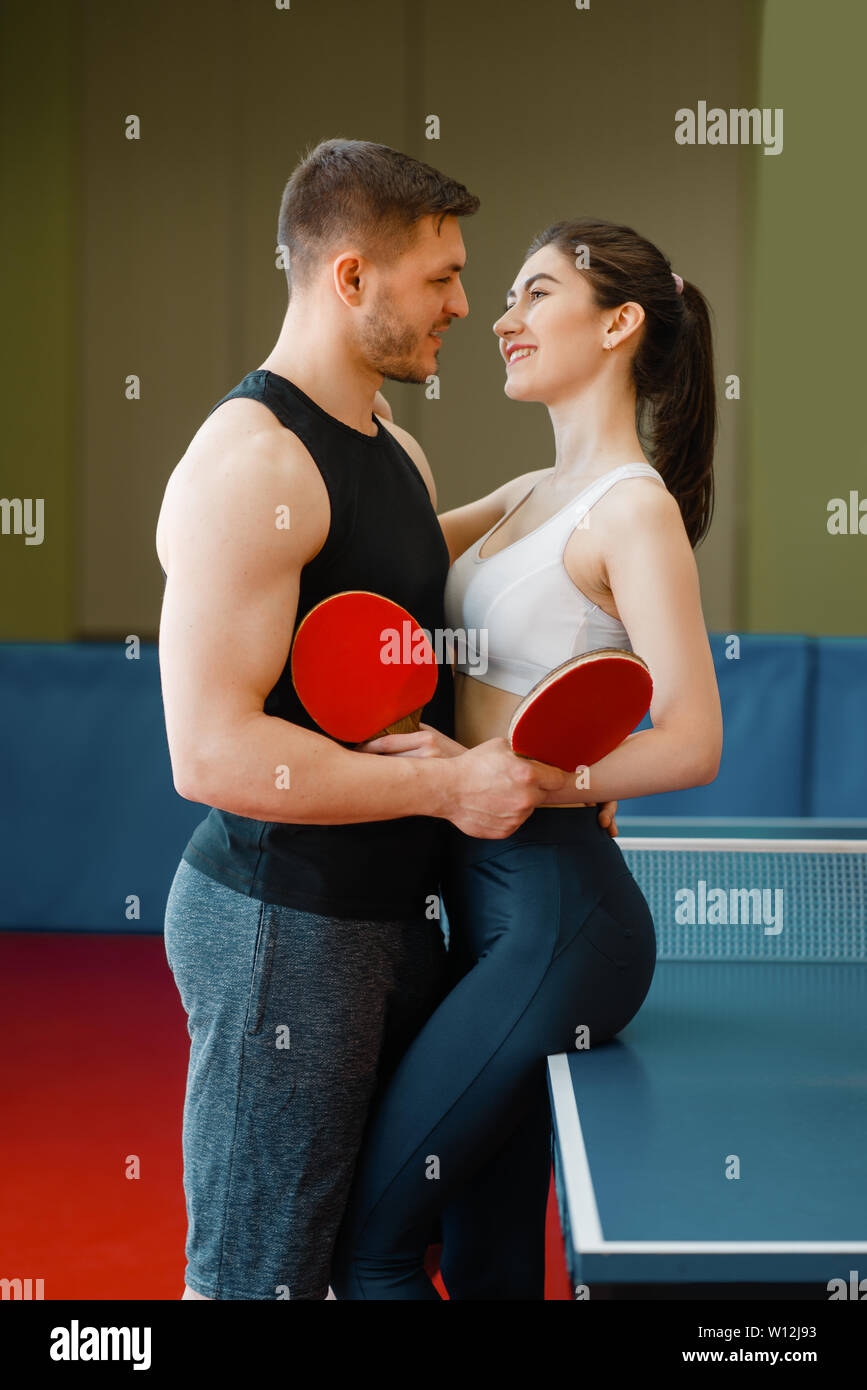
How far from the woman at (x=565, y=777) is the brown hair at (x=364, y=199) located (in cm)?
31

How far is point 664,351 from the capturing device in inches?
74.4

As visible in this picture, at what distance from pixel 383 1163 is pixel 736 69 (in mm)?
4989

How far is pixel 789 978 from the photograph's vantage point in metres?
2.15

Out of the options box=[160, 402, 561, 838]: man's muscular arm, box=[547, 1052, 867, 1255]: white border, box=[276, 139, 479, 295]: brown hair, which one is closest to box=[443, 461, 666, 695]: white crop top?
box=[160, 402, 561, 838]: man's muscular arm

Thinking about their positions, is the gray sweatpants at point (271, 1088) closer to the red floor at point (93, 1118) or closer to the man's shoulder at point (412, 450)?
the man's shoulder at point (412, 450)

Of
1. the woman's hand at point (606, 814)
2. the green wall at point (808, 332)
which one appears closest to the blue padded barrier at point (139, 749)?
the green wall at point (808, 332)

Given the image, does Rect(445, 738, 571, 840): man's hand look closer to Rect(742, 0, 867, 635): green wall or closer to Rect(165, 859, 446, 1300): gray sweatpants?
Rect(165, 859, 446, 1300): gray sweatpants

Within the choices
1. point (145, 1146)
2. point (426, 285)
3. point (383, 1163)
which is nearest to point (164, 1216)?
point (145, 1146)

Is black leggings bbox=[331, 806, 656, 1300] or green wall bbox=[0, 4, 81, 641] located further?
green wall bbox=[0, 4, 81, 641]

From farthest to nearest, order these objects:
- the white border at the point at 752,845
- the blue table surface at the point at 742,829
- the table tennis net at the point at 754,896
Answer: the blue table surface at the point at 742,829 → the white border at the point at 752,845 → the table tennis net at the point at 754,896

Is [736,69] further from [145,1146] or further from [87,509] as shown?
[145,1146]

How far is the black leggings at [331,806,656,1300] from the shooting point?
1.58 meters

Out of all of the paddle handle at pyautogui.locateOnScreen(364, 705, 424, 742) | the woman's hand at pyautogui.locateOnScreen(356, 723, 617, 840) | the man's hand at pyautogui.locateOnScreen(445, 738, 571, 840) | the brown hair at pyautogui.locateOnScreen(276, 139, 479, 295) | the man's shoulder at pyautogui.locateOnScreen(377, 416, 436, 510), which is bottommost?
the man's hand at pyautogui.locateOnScreen(445, 738, 571, 840)

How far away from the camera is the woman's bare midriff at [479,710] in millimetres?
1733
